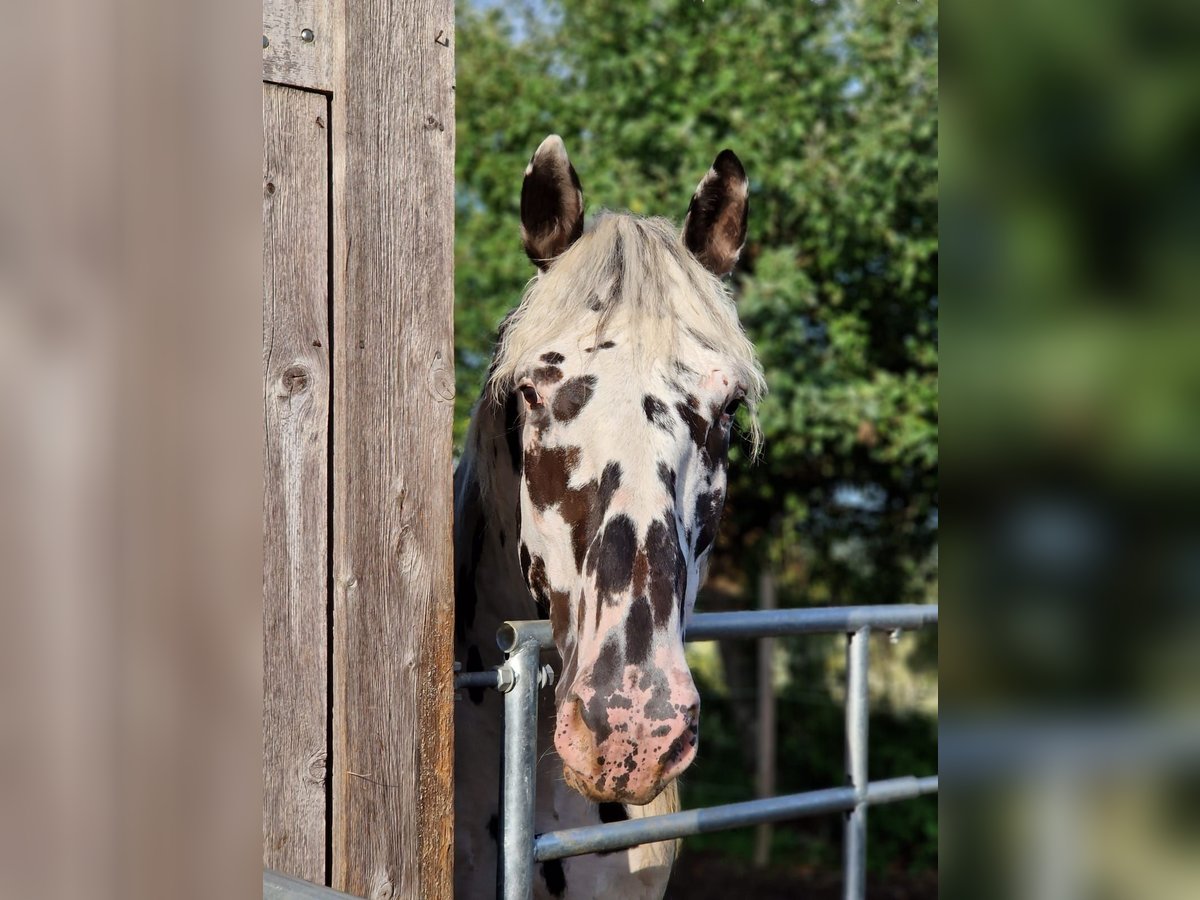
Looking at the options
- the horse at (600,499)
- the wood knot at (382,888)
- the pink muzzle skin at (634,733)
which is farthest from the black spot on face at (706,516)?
the wood knot at (382,888)

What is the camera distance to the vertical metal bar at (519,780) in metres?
1.57

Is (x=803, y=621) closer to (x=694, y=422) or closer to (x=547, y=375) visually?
→ (x=694, y=422)

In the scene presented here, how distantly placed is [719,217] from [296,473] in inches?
46.6

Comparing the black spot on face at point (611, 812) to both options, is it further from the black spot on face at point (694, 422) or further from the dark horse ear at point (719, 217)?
the dark horse ear at point (719, 217)

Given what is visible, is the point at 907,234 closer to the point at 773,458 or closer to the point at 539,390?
the point at 773,458

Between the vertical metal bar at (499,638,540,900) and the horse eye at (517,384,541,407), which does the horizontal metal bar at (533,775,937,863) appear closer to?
the vertical metal bar at (499,638,540,900)

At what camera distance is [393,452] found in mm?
1354

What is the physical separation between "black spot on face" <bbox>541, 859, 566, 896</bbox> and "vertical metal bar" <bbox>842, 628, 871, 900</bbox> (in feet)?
2.32

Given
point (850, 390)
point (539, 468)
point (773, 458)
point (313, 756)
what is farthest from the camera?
point (773, 458)

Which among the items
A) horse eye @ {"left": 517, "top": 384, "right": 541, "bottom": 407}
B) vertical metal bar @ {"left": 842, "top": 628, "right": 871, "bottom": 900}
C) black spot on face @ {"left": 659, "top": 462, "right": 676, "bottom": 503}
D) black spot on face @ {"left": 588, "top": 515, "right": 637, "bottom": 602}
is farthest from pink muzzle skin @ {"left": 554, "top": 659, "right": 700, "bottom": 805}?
vertical metal bar @ {"left": 842, "top": 628, "right": 871, "bottom": 900}
